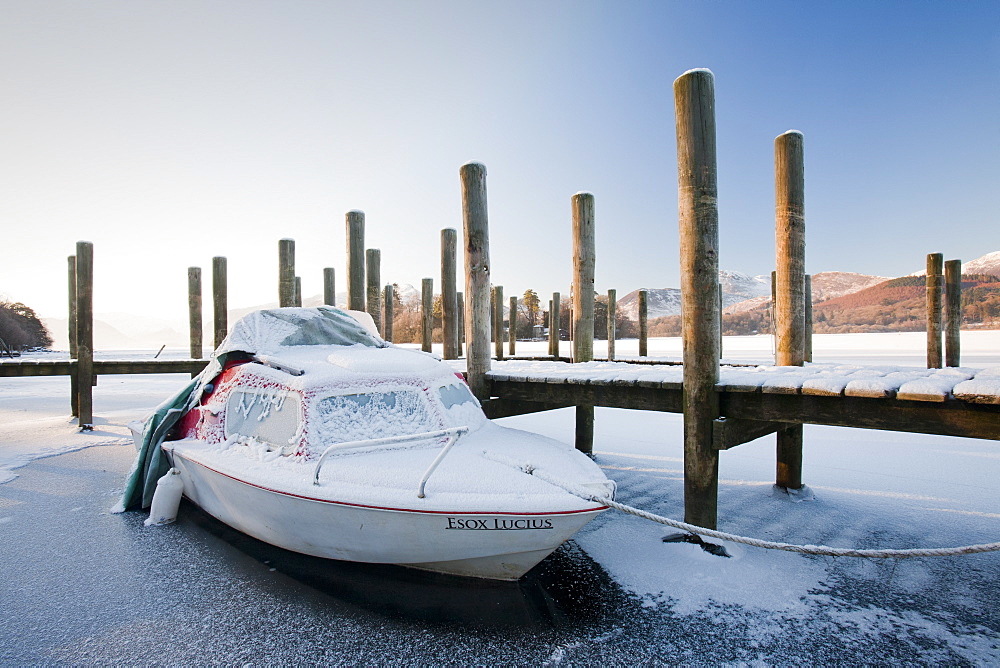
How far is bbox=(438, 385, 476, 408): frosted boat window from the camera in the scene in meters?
4.89

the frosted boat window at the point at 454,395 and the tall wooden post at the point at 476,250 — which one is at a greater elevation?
the tall wooden post at the point at 476,250

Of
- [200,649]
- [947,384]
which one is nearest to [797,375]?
[947,384]

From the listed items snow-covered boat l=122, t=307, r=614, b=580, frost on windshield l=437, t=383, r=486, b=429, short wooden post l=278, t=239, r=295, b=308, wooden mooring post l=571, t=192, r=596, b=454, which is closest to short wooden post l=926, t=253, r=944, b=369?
wooden mooring post l=571, t=192, r=596, b=454

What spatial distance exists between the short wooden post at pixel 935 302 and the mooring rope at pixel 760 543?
9.78 meters

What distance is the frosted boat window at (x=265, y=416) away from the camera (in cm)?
431

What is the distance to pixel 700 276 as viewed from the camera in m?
4.53

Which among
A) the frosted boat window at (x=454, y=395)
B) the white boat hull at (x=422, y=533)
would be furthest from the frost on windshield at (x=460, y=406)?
the white boat hull at (x=422, y=533)

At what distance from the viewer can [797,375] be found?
4766 millimetres

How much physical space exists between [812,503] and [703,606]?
2.98 m

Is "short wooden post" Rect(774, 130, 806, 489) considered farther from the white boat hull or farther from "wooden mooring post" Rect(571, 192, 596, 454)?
the white boat hull

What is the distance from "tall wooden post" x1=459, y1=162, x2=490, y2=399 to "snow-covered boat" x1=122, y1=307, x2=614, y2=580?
1355 mm

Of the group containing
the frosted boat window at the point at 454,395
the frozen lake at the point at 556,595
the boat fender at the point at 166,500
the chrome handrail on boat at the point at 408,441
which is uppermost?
the frosted boat window at the point at 454,395

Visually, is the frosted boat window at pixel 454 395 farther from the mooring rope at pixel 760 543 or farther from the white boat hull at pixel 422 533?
the white boat hull at pixel 422 533

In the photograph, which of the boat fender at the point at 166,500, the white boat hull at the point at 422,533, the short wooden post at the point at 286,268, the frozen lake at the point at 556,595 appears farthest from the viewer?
the short wooden post at the point at 286,268
